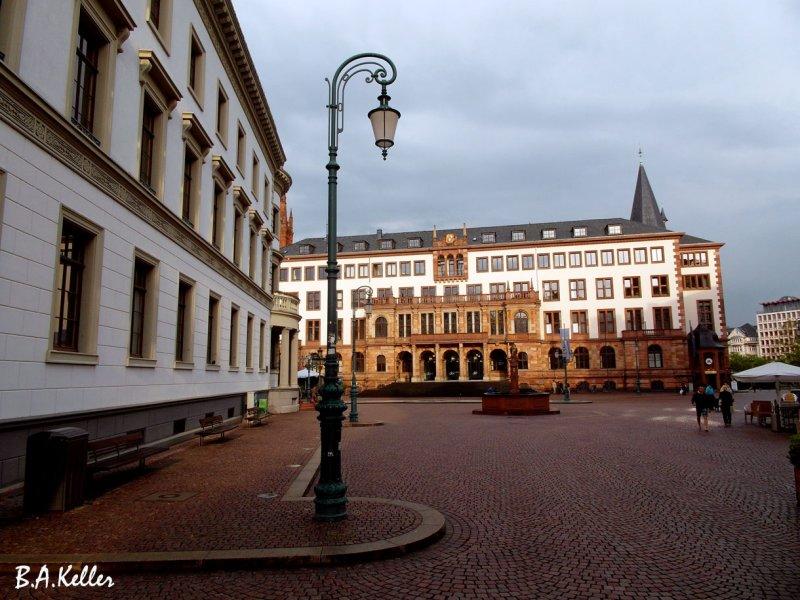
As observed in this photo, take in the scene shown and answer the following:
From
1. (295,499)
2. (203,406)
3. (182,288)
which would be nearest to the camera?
(295,499)

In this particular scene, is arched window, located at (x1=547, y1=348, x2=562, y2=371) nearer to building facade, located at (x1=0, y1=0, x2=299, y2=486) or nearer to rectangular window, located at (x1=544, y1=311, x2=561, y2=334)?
rectangular window, located at (x1=544, y1=311, x2=561, y2=334)

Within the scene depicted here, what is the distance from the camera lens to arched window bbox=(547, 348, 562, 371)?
6456 centimetres

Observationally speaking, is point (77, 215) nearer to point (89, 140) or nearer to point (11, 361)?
point (89, 140)

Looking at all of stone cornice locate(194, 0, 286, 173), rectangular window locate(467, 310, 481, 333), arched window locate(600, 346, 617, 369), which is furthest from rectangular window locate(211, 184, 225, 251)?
arched window locate(600, 346, 617, 369)

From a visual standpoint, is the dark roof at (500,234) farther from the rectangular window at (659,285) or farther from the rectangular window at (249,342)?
the rectangular window at (249,342)

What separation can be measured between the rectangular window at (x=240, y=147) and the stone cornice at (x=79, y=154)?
803cm

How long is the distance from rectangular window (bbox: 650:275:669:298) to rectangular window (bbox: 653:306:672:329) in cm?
166

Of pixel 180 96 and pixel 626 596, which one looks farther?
pixel 180 96

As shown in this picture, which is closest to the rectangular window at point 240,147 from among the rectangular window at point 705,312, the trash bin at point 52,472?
the trash bin at point 52,472

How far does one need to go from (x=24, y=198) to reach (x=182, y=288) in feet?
29.0

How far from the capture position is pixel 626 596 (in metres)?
5.23

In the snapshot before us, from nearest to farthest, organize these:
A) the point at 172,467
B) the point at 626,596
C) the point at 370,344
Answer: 1. the point at 626,596
2. the point at 172,467
3. the point at 370,344

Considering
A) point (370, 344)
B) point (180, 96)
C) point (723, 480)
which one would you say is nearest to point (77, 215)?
point (180, 96)

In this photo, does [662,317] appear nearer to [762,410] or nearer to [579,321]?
[579,321]
